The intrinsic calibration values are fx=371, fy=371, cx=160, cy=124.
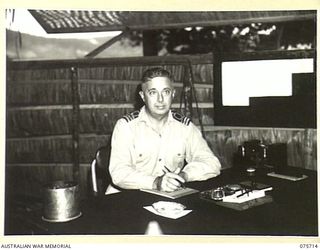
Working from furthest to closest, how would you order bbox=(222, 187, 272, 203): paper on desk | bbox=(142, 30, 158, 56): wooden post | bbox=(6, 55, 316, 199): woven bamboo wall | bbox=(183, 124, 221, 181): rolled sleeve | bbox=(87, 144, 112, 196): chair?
bbox=(142, 30, 158, 56): wooden post, bbox=(6, 55, 316, 199): woven bamboo wall, bbox=(87, 144, 112, 196): chair, bbox=(183, 124, 221, 181): rolled sleeve, bbox=(222, 187, 272, 203): paper on desk

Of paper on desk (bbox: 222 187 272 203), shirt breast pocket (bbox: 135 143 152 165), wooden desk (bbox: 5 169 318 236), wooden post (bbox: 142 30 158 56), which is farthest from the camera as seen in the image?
wooden post (bbox: 142 30 158 56)

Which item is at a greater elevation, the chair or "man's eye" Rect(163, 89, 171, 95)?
"man's eye" Rect(163, 89, 171, 95)

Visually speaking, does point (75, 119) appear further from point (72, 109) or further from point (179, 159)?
point (179, 159)

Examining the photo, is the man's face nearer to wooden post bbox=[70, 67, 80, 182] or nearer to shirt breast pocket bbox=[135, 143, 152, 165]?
shirt breast pocket bbox=[135, 143, 152, 165]

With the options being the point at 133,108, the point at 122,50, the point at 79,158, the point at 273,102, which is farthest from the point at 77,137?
the point at 122,50

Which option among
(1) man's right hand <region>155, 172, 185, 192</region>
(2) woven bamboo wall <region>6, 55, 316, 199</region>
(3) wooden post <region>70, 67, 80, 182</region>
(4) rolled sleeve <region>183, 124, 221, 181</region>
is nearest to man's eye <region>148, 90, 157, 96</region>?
(4) rolled sleeve <region>183, 124, 221, 181</region>

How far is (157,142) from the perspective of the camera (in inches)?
62.2

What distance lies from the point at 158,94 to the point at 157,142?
233 millimetres

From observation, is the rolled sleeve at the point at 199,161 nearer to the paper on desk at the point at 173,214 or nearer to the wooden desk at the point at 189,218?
the wooden desk at the point at 189,218

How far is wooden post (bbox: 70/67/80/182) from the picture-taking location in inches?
88.3

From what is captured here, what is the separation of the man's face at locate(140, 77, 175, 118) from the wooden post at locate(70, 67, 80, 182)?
0.88 m

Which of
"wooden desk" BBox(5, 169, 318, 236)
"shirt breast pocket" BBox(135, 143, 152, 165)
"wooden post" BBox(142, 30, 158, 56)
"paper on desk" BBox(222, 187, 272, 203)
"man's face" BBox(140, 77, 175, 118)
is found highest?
"wooden post" BBox(142, 30, 158, 56)

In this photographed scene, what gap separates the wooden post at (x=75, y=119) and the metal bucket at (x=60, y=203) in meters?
1.40

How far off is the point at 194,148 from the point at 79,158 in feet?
3.40
